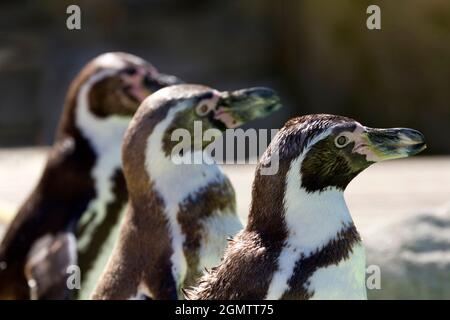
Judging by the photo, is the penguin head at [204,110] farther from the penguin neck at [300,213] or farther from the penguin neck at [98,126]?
the penguin neck at [98,126]

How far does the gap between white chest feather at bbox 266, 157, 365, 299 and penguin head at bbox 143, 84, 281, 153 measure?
0.71 metres

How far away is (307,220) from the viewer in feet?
8.97

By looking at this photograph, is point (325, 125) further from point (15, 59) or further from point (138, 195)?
point (15, 59)

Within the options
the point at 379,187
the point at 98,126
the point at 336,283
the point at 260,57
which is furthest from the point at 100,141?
the point at 260,57

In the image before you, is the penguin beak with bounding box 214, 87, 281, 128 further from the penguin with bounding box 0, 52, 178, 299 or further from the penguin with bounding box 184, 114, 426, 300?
the penguin with bounding box 0, 52, 178, 299

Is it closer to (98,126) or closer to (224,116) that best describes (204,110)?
(224,116)

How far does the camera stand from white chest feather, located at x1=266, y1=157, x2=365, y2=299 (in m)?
2.71

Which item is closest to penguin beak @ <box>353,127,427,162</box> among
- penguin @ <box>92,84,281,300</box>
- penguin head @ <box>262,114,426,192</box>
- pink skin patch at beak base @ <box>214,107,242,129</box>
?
penguin head @ <box>262,114,426,192</box>

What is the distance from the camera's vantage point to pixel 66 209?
15.1 ft

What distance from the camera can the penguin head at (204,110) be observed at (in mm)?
3451

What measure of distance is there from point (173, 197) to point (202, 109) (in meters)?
0.26
